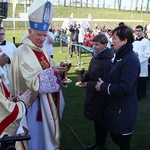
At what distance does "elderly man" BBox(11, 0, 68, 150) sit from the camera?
3201 mm

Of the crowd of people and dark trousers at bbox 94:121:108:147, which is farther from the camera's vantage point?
dark trousers at bbox 94:121:108:147

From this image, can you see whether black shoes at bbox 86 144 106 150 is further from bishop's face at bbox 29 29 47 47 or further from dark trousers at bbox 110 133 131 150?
bishop's face at bbox 29 29 47 47

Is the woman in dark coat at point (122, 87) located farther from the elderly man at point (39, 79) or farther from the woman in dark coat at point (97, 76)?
the elderly man at point (39, 79)

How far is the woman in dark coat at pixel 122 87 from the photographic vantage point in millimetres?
2865

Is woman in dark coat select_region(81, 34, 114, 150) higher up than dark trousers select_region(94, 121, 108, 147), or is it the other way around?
woman in dark coat select_region(81, 34, 114, 150)

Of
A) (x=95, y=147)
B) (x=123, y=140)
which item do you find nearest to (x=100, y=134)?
(x=95, y=147)

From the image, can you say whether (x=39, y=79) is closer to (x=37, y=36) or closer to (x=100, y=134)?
(x=37, y=36)

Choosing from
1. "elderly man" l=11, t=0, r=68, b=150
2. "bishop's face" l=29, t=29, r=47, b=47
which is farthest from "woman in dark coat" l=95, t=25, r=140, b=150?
A: "bishop's face" l=29, t=29, r=47, b=47

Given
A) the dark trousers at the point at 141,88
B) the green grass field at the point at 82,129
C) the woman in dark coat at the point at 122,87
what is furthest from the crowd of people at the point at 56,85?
the dark trousers at the point at 141,88

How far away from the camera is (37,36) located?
3273 mm

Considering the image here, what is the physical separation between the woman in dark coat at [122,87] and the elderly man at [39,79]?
630 millimetres

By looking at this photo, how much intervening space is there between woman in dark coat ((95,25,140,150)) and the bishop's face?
2.95 ft

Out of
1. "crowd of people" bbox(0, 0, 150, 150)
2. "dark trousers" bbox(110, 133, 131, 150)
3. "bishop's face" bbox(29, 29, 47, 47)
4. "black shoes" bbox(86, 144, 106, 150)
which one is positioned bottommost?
"black shoes" bbox(86, 144, 106, 150)

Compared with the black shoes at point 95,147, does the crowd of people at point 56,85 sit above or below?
above
